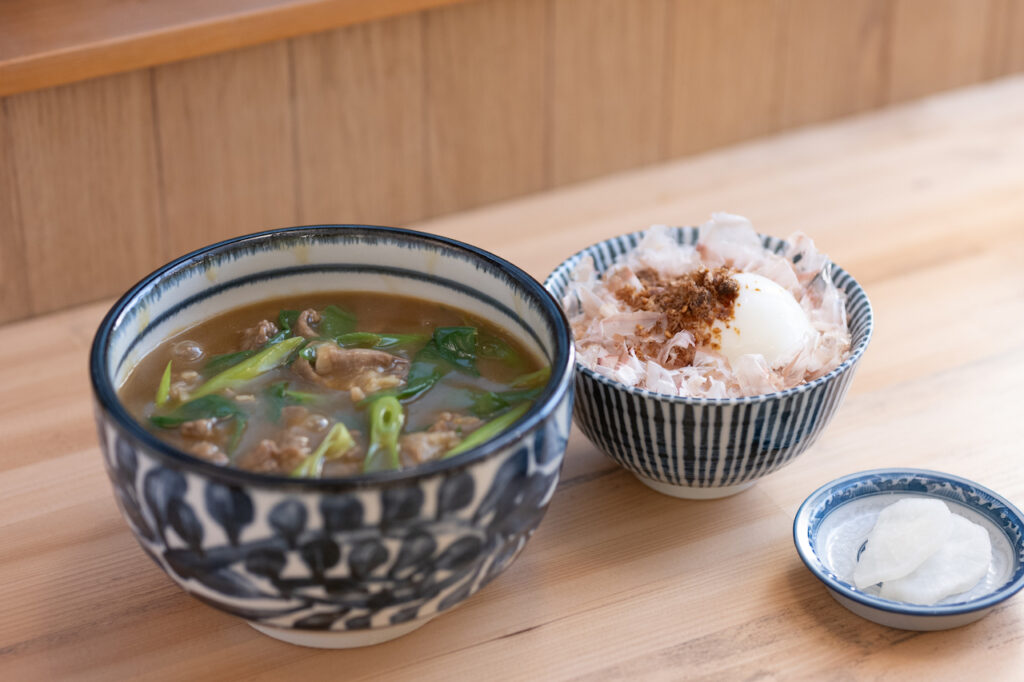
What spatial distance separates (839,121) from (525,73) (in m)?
0.69

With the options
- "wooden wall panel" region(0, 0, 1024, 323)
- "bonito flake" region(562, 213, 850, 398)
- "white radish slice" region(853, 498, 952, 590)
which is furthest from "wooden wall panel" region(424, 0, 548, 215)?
"white radish slice" region(853, 498, 952, 590)

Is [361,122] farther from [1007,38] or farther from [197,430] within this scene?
[1007,38]

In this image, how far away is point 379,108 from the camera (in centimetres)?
180

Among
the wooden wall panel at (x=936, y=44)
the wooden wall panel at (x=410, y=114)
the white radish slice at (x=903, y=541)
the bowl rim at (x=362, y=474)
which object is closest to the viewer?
the bowl rim at (x=362, y=474)

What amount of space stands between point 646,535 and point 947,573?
302 mm

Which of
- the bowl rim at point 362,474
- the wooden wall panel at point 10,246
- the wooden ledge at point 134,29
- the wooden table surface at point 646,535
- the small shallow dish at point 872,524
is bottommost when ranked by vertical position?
the wooden table surface at point 646,535

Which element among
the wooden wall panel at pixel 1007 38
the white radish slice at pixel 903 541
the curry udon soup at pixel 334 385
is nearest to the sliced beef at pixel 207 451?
the curry udon soup at pixel 334 385

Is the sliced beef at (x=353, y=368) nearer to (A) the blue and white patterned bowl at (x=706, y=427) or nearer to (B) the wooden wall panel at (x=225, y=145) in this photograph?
(A) the blue and white patterned bowl at (x=706, y=427)

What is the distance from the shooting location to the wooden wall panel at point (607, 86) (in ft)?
6.24

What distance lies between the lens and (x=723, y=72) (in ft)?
6.80

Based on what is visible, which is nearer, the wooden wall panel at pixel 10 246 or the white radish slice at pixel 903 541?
the white radish slice at pixel 903 541

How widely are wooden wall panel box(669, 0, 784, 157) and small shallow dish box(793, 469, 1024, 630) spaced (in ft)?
3.29

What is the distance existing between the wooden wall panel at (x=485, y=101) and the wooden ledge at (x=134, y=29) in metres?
0.13

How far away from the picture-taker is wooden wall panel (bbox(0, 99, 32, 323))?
1544 mm
